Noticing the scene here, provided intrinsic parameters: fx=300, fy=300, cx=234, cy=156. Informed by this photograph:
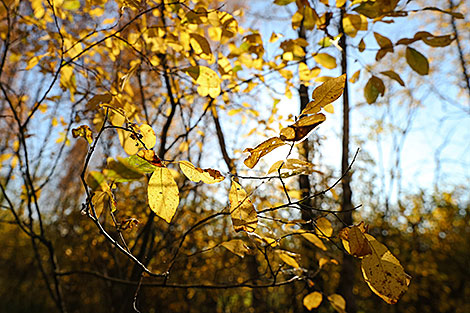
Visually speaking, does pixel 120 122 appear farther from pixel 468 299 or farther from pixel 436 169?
pixel 436 169

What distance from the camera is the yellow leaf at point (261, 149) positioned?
33cm

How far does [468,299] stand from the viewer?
9.12 ft

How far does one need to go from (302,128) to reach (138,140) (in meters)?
0.23

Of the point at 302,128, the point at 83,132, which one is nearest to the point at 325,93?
the point at 302,128

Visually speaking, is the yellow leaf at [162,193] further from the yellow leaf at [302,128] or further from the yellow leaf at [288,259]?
the yellow leaf at [288,259]

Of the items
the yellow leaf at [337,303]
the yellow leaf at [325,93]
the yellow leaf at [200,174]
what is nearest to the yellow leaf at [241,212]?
the yellow leaf at [200,174]

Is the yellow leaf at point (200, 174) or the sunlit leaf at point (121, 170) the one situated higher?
the sunlit leaf at point (121, 170)

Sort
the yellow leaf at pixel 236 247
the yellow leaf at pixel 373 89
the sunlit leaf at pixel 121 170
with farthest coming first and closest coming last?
the yellow leaf at pixel 373 89 → the yellow leaf at pixel 236 247 → the sunlit leaf at pixel 121 170

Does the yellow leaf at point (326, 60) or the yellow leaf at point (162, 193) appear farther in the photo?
the yellow leaf at point (326, 60)

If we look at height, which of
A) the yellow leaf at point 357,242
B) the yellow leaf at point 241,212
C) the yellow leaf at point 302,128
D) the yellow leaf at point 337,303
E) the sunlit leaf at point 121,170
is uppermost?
the yellow leaf at point 302,128

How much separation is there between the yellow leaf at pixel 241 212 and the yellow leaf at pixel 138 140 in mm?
137

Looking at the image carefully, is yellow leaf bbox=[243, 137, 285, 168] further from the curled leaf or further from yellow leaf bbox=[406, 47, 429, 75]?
yellow leaf bbox=[406, 47, 429, 75]

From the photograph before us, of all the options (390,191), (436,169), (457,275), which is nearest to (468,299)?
(457,275)

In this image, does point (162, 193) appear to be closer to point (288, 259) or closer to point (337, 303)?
point (288, 259)
